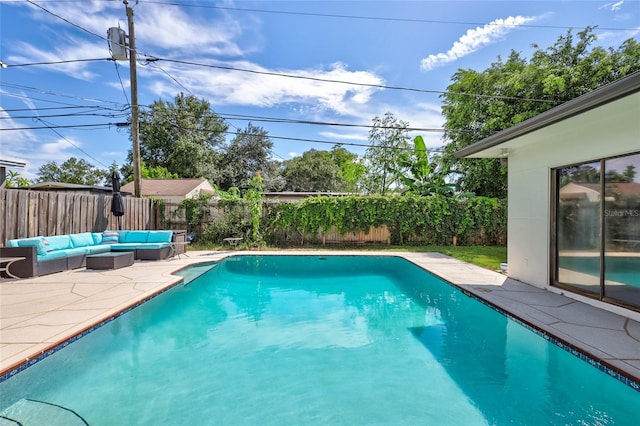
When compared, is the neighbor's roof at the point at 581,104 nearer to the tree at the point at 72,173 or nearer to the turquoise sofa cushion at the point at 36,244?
the turquoise sofa cushion at the point at 36,244

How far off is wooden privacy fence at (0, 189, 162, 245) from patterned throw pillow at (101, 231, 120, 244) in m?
0.64

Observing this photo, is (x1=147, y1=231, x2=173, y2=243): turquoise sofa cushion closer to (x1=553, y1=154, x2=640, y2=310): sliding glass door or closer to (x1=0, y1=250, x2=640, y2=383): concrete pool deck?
(x1=0, y1=250, x2=640, y2=383): concrete pool deck

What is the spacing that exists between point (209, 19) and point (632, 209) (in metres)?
13.0

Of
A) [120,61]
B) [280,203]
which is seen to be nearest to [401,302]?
[280,203]

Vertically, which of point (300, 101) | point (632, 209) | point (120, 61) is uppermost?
point (300, 101)

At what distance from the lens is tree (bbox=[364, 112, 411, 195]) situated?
19172 millimetres

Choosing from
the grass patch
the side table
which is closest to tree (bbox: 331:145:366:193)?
the grass patch

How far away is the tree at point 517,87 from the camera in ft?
39.1

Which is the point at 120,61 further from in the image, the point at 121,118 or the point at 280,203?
the point at 280,203

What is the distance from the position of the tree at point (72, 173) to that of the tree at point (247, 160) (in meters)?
16.1

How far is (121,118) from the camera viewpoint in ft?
46.8

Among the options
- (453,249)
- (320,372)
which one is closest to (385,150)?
(453,249)

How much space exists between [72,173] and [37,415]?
4413 cm

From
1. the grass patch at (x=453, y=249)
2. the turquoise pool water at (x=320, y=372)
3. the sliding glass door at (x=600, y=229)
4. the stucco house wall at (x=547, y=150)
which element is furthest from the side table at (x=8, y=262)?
the sliding glass door at (x=600, y=229)
